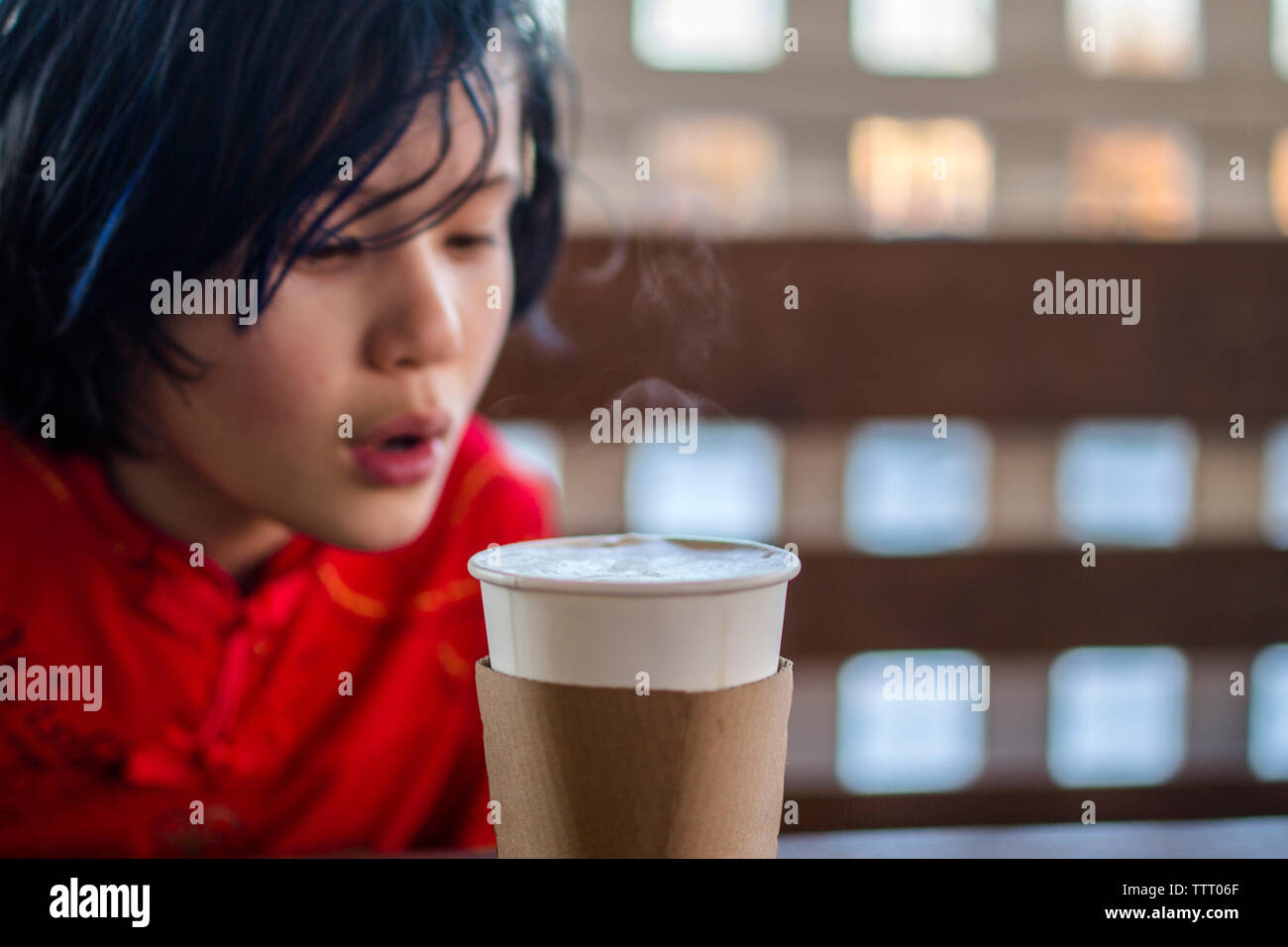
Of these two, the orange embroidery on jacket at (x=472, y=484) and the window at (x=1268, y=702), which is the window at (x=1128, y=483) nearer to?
the window at (x=1268, y=702)

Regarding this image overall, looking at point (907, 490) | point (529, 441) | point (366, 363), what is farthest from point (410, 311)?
point (907, 490)

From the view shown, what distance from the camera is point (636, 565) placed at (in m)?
0.53

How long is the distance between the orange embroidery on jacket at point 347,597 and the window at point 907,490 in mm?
1371

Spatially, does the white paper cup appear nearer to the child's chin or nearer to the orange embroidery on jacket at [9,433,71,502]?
the child's chin

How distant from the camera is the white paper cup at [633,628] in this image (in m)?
0.45

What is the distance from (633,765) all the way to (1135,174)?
10.3ft

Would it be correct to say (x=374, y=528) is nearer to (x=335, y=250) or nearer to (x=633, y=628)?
(x=335, y=250)

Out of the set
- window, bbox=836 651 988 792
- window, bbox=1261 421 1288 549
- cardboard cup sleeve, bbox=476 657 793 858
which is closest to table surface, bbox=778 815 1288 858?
cardboard cup sleeve, bbox=476 657 793 858

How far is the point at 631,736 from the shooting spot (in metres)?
0.45

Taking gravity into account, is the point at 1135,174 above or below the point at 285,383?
above

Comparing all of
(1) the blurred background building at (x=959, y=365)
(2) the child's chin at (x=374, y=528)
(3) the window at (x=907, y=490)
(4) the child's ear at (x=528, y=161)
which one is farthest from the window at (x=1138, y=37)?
(2) the child's chin at (x=374, y=528)

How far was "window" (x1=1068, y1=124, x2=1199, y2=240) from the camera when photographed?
9.67ft

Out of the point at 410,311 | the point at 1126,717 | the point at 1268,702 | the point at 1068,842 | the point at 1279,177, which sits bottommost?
the point at 1126,717
